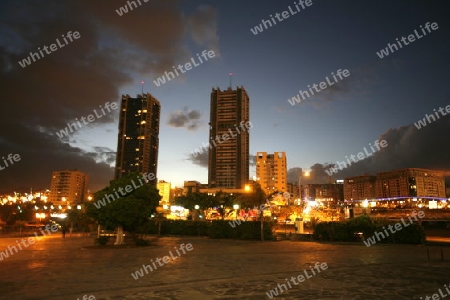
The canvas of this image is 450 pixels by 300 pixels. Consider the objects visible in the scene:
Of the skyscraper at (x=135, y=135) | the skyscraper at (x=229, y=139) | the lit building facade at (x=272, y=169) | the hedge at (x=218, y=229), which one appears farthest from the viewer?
the lit building facade at (x=272, y=169)

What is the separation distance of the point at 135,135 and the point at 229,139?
163ft

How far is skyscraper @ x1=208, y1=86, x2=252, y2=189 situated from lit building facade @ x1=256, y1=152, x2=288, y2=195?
21408 millimetres

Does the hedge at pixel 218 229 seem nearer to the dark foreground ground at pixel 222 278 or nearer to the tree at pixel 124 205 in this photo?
the tree at pixel 124 205

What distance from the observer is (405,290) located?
31.0ft

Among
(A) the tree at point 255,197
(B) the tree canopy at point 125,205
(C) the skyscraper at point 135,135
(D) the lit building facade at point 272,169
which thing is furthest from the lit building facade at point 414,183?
(B) the tree canopy at point 125,205

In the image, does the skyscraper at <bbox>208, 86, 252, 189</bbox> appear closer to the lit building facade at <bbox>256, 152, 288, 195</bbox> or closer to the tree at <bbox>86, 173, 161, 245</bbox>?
the lit building facade at <bbox>256, 152, 288, 195</bbox>

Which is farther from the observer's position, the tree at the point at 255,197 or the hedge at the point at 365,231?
the tree at the point at 255,197

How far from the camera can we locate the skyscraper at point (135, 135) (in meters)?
163

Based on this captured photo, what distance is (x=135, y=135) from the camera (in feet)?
541

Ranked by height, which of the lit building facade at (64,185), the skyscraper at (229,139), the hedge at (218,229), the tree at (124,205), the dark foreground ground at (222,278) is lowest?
the dark foreground ground at (222,278)

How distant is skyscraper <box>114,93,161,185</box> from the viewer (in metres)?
163

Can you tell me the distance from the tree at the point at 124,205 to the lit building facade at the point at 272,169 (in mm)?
151946

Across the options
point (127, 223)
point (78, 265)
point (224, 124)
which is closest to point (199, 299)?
point (78, 265)

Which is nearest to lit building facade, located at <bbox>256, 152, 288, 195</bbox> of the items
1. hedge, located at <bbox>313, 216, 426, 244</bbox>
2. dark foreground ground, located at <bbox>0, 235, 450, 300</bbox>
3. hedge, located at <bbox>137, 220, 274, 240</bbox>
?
hedge, located at <bbox>137, 220, 274, 240</bbox>
